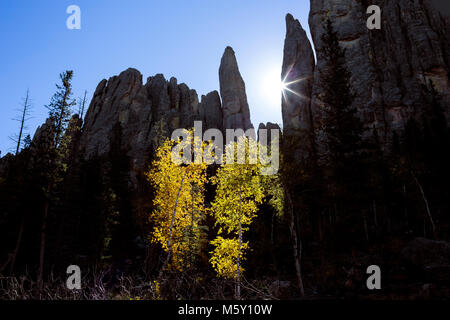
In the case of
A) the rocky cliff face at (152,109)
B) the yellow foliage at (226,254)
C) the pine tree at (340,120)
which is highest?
the rocky cliff face at (152,109)

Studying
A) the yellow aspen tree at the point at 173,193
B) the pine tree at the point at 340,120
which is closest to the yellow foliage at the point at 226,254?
the yellow aspen tree at the point at 173,193

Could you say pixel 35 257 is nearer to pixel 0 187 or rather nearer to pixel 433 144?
pixel 0 187

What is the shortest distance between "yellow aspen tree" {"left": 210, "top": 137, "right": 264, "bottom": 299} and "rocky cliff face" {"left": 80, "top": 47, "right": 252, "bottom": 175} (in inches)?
1547

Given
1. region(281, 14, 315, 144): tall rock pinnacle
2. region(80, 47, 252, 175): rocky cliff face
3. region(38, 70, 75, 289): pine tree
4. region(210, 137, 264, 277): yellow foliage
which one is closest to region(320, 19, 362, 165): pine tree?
region(210, 137, 264, 277): yellow foliage

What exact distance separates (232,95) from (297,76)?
1688cm

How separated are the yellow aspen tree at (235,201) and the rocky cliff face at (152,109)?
129 ft

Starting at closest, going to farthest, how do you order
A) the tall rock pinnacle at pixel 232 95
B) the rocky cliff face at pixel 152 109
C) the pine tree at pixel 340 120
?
the pine tree at pixel 340 120, the rocky cliff face at pixel 152 109, the tall rock pinnacle at pixel 232 95

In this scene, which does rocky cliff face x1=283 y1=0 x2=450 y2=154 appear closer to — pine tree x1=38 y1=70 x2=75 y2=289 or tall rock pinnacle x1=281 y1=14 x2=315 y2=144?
tall rock pinnacle x1=281 y1=14 x2=315 y2=144

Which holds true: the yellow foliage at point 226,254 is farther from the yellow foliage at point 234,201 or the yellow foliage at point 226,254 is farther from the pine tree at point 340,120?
the pine tree at point 340,120

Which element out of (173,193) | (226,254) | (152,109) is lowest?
(226,254)

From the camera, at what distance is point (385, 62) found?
171 ft

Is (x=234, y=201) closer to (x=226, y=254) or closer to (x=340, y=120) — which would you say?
(x=226, y=254)

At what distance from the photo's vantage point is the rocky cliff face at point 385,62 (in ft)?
155

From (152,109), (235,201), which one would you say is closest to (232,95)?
(152,109)
